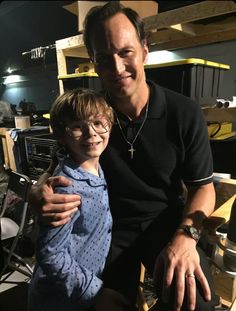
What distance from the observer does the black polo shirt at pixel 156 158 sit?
2.59ft

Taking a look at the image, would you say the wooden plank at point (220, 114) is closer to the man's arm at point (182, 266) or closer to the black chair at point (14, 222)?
the man's arm at point (182, 266)

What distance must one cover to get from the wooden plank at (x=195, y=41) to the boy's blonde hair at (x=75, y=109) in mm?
794

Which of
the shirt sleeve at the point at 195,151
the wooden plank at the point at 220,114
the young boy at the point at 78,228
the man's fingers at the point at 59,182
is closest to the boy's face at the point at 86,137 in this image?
the young boy at the point at 78,228

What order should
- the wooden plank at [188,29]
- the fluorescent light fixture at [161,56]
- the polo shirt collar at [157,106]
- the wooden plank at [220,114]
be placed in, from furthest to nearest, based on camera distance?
1. the fluorescent light fixture at [161,56]
2. the wooden plank at [188,29]
3. the wooden plank at [220,114]
4. the polo shirt collar at [157,106]

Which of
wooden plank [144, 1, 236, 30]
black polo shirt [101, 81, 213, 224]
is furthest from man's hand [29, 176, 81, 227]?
wooden plank [144, 1, 236, 30]

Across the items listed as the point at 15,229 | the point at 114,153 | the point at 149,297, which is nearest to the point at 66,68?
the point at 114,153

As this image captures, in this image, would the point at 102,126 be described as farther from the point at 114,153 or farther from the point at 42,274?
the point at 42,274

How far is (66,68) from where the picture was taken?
143 cm

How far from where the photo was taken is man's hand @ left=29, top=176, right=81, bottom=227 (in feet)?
1.98

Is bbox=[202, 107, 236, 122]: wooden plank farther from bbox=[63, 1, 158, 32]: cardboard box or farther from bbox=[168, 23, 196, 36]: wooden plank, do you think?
bbox=[63, 1, 158, 32]: cardboard box

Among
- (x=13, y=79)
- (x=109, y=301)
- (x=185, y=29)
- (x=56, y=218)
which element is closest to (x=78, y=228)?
(x=56, y=218)

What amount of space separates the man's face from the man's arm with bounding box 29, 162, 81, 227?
0.33 metres

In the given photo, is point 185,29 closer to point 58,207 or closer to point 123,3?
point 123,3

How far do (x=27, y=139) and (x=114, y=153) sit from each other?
0.96m
